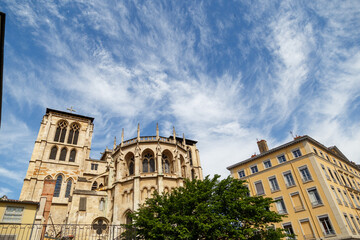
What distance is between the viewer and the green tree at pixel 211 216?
55.1ft

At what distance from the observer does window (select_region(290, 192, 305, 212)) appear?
85.7ft

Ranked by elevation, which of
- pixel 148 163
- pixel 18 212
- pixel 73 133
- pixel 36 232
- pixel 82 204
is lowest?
pixel 36 232

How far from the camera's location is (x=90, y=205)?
28.4m

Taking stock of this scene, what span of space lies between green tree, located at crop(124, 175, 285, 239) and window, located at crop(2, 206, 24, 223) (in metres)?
7.93

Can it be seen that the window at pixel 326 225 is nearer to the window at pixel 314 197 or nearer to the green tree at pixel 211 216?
the window at pixel 314 197

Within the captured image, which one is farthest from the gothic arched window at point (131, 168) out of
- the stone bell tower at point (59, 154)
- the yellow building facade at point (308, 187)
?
the yellow building facade at point (308, 187)

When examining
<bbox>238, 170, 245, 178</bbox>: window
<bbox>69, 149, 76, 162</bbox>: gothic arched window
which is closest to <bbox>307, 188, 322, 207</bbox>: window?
<bbox>238, 170, 245, 178</bbox>: window

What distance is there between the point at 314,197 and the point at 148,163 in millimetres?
20292

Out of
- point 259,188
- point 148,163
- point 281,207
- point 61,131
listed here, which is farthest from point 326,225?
point 61,131

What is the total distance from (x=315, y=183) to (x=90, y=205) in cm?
2682

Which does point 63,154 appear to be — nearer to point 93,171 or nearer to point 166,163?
point 93,171

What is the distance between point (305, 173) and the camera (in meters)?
27.5

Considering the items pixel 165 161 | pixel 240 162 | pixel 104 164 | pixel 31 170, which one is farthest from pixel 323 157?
pixel 31 170

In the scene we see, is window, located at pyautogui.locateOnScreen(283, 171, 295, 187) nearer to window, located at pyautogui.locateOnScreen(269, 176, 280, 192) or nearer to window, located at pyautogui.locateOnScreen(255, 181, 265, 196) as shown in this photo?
window, located at pyautogui.locateOnScreen(269, 176, 280, 192)
